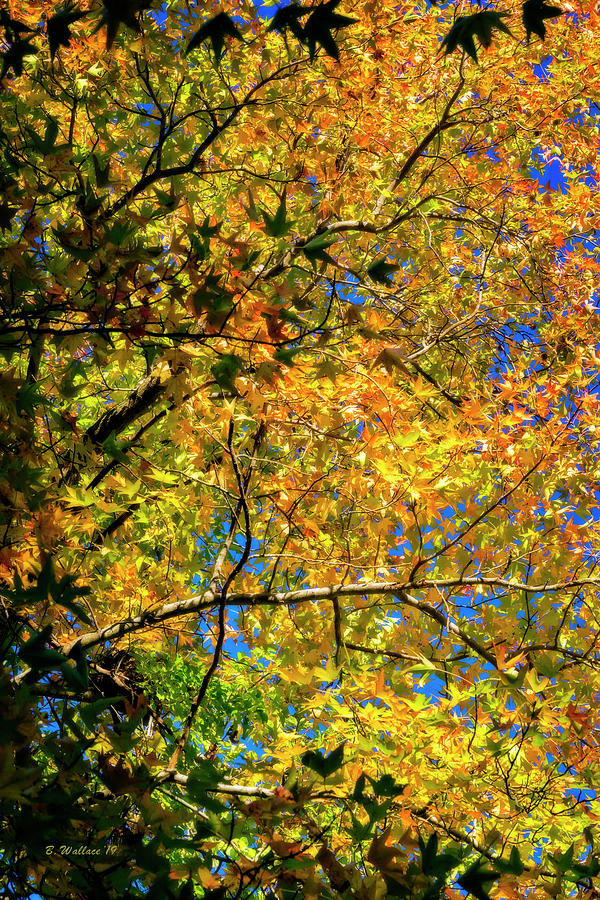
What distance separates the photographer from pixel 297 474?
12.2 ft

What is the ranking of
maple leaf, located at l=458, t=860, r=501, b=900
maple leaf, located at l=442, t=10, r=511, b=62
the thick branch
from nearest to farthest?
maple leaf, located at l=442, t=10, r=511, b=62 → maple leaf, located at l=458, t=860, r=501, b=900 → the thick branch

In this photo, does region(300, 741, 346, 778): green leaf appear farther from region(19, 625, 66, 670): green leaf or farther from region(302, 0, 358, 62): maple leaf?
region(302, 0, 358, 62): maple leaf

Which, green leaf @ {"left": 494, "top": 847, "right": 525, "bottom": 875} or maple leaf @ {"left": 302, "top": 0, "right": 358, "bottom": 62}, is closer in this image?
maple leaf @ {"left": 302, "top": 0, "right": 358, "bottom": 62}

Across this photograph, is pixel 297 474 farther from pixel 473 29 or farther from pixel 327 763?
pixel 473 29

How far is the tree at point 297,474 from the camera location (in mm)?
1977

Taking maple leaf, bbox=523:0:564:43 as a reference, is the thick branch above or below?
below

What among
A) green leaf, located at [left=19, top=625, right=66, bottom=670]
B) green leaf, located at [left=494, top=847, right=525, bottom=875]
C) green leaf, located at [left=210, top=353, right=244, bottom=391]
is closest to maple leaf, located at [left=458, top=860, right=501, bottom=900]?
green leaf, located at [left=494, top=847, right=525, bottom=875]

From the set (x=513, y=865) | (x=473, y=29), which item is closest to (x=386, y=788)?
(x=513, y=865)

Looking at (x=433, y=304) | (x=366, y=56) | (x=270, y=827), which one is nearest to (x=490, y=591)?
(x=270, y=827)

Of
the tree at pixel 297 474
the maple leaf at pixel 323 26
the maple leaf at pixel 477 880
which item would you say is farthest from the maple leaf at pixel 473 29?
the maple leaf at pixel 477 880

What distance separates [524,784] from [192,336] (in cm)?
237

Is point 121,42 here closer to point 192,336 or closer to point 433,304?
point 192,336

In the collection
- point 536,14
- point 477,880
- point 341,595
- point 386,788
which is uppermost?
point 536,14

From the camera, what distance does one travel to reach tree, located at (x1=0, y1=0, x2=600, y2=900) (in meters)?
1.98
